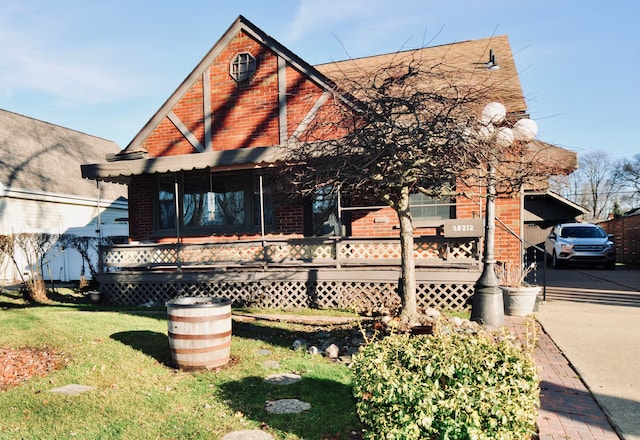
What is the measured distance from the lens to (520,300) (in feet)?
27.8

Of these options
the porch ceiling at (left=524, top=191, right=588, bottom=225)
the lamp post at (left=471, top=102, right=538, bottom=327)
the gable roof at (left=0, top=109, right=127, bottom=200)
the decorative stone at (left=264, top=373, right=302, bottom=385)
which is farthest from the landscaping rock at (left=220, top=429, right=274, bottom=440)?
the gable roof at (left=0, top=109, right=127, bottom=200)

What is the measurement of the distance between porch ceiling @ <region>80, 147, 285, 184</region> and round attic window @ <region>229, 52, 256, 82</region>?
2.81m

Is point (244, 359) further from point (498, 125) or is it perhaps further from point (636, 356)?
point (636, 356)

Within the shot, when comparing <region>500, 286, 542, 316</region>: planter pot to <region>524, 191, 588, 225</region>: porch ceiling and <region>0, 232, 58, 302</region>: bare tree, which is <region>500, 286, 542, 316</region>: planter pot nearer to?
<region>524, 191, 588, 225</region>: porch ceiling

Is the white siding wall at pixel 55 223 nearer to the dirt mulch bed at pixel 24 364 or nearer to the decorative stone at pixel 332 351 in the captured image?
the dirt mulch bed at pixel 24 364

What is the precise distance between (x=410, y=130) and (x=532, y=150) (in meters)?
2.28

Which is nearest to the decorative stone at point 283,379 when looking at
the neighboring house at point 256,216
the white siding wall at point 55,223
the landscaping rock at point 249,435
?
the landscaping rock at point 249,435

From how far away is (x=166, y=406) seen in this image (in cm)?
450

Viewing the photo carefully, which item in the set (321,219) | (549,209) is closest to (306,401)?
(321,219)

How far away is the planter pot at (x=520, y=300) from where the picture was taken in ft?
27.6

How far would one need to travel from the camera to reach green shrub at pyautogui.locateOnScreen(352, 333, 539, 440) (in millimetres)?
2883

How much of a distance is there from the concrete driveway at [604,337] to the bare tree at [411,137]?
264 cm

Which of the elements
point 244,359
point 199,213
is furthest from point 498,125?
point 199,213

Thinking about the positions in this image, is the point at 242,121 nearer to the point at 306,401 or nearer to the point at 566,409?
the point at 306,401
